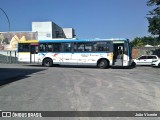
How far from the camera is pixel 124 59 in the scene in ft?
101

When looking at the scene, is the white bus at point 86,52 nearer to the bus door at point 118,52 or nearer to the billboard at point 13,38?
the bus door at point 118,52

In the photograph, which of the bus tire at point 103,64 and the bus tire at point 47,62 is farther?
the bus tire at point 47,62

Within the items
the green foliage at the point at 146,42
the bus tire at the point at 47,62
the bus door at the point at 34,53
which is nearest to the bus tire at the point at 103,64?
the bus tire at the point at 47,62

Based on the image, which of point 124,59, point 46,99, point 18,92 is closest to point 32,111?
point 46,99

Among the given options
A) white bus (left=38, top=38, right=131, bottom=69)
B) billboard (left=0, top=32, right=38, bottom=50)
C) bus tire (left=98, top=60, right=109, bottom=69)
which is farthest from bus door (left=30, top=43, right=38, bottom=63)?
billboard (left=0, top=32, right=38, bottom=50)

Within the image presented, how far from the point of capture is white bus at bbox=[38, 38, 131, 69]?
102ft

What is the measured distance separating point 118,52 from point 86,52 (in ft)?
10.4

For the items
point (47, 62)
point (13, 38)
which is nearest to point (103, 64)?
point (47, 62)

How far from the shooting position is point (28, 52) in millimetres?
33688

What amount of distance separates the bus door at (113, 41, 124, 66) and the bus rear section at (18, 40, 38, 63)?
826 cm

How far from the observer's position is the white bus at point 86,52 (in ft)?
102

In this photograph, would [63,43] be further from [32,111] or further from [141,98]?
[32,111]

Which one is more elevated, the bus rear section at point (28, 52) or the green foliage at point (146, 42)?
the green foliage at point (146, 42)

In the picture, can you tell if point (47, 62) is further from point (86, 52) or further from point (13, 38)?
point (13, 38)
